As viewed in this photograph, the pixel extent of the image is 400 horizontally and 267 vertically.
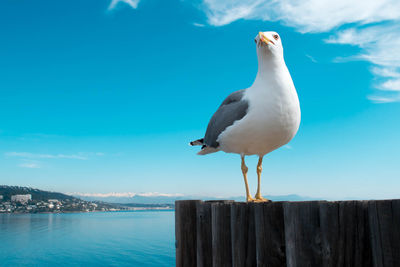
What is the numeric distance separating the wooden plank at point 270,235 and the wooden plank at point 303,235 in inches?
5.5

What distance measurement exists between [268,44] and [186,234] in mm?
3092

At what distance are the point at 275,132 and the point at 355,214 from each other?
2.27 metres

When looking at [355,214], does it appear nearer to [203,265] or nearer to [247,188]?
[203,265]

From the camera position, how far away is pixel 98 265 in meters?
51.4

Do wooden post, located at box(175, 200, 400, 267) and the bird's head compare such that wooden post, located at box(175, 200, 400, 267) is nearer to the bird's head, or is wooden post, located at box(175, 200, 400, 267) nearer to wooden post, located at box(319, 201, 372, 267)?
wooden post, located at box(319, 201, 372, 267)

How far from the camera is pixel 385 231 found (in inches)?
99.1

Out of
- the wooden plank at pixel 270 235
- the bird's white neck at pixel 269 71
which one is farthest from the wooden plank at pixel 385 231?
the bird's white neck at pixel 269 71

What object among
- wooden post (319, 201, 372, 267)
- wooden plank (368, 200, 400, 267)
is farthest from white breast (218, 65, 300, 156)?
wooden plank (368, 200, 400, 267)

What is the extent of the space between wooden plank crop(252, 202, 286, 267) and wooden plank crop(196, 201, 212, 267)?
0.94m

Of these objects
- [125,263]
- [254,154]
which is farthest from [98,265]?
[254,154]

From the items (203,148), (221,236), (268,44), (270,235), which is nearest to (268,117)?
(268,44)

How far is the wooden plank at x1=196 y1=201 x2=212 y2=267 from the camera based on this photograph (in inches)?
160

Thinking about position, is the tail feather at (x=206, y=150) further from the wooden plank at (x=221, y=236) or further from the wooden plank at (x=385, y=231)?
the wooden plank at (x=385, y=231)

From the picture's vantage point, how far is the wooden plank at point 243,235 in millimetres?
3414
